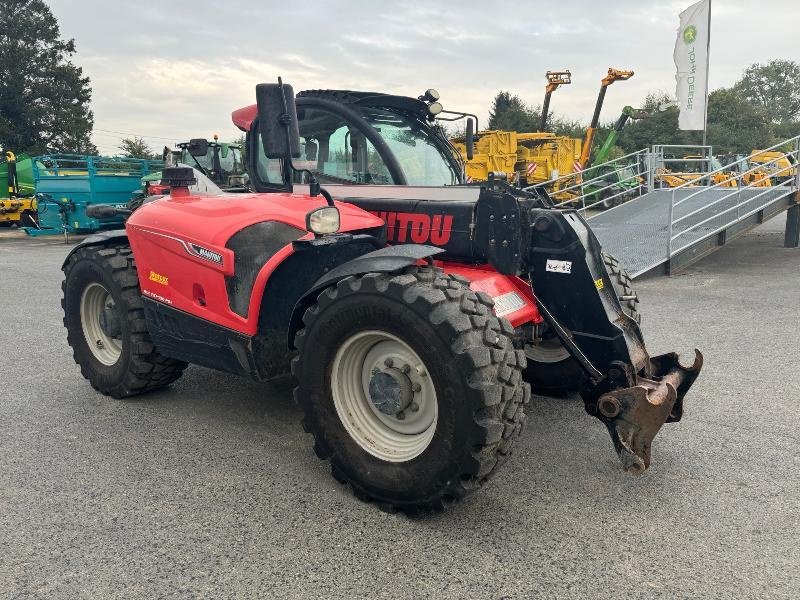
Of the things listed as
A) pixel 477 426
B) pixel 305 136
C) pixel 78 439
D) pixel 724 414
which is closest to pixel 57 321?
pixel 78 439

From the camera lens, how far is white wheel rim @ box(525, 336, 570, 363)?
13.8 feet

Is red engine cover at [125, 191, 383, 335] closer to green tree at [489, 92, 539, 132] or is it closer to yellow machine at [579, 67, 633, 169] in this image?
yellow machine at [579, 67, 633, 169]

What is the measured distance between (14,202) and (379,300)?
21.0 metres

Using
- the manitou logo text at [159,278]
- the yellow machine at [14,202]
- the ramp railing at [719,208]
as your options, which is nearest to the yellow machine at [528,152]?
the ramp railing at [719,208]

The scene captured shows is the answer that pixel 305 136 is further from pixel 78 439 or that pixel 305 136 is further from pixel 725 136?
pixel 725 136

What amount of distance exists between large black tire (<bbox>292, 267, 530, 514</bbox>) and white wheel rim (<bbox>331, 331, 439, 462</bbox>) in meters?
0.03

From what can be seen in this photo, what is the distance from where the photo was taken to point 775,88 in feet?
233

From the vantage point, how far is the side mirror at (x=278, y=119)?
324 cm

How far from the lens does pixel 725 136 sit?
47.4m

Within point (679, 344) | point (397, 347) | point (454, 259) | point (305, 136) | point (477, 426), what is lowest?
point (679, 344)

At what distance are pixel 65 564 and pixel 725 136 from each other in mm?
53181

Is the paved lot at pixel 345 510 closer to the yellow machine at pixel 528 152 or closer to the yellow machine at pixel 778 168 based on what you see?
the yellow machine at pixel 778 168

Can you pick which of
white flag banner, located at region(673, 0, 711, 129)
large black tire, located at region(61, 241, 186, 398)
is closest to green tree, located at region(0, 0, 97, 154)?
white flag banner, located at region(673, 0, 711, 129)

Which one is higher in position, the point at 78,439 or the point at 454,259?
the point at 454,259
